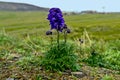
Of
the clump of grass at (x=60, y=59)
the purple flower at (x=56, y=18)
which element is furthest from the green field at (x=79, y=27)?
the purple flower at (x=56, y=18)

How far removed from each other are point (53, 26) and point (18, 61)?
1405mm

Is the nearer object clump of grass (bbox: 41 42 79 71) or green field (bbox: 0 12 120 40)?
clump of grass (bbox: 41 42 79 71)

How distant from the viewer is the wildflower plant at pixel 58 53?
7.97m

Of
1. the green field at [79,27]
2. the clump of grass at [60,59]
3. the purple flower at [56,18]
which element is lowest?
the green field at [79,27]

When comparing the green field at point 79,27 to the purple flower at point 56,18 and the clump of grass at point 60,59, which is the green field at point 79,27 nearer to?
the clump of grass at point 60,59

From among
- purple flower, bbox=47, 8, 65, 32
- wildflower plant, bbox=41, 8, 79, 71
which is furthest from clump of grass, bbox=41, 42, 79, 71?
purple flower, bbox=47, 8, 65, 32

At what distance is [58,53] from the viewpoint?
27.2 feet

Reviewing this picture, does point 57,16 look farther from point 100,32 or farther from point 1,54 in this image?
point 100,32

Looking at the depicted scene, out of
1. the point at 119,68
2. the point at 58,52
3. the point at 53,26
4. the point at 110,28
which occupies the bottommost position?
the point at 110,28

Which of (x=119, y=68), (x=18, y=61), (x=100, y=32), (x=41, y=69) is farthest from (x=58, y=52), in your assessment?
(x=100, y=32)

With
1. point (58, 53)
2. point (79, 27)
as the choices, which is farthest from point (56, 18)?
point (79, 27)

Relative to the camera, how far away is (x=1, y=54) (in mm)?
9883

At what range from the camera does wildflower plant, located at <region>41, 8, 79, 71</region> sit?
797 centimetres

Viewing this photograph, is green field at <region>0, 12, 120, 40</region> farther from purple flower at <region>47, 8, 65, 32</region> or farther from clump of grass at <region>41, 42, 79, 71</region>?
purple flower at <region>47, 8, 65, 32</region>
